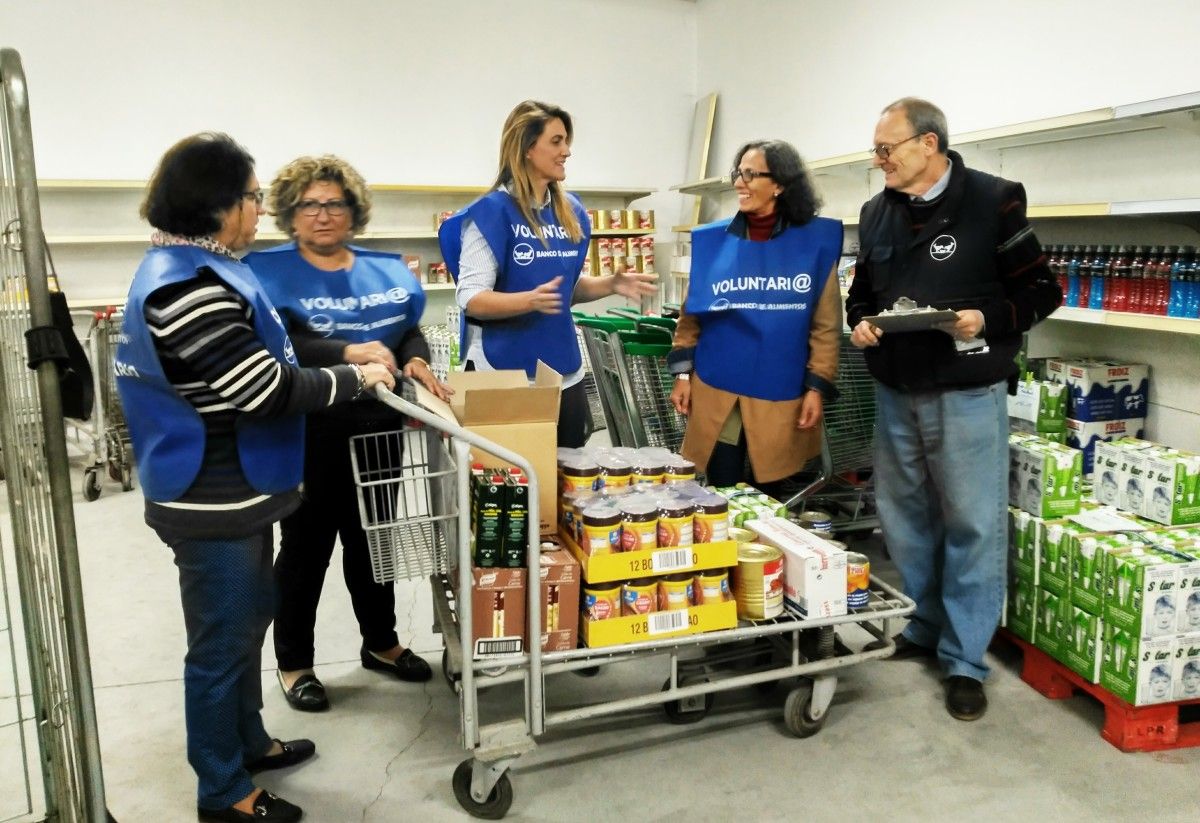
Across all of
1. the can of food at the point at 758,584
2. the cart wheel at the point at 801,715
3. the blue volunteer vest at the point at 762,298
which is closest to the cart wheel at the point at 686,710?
the cart wheel at the point at 801,715

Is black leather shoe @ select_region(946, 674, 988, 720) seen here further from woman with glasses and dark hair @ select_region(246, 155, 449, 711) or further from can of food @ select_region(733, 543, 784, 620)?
woman with glasses and dark hair @ select_region(246, 155, 449, 711)

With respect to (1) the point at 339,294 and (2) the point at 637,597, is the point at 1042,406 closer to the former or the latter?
(2) the point at 637,597

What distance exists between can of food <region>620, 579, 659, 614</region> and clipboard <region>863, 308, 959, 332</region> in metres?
0.98

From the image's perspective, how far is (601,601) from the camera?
7.12 feet

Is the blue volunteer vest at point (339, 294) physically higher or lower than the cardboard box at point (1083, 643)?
higher

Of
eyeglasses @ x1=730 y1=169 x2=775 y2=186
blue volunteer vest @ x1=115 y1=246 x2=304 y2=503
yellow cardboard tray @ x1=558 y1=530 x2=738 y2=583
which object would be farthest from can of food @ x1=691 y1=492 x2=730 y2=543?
eyeglasses @ x1=730 y1=169 x2=775 y2=186

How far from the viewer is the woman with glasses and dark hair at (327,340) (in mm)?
2443

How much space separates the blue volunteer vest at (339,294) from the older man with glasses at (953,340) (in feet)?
4.58

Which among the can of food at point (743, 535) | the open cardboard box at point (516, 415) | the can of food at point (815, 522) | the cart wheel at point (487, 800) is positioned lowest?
the cart wheel at point (487, 800)

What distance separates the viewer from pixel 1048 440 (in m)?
3.20

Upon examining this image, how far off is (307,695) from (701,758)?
1.25m

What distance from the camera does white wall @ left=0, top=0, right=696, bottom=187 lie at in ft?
20.6

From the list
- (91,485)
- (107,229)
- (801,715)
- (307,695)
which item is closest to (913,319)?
(801,715)

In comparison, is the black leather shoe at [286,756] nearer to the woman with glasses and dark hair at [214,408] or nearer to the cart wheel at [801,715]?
the woman with glasses and dark hair at [214,408]
